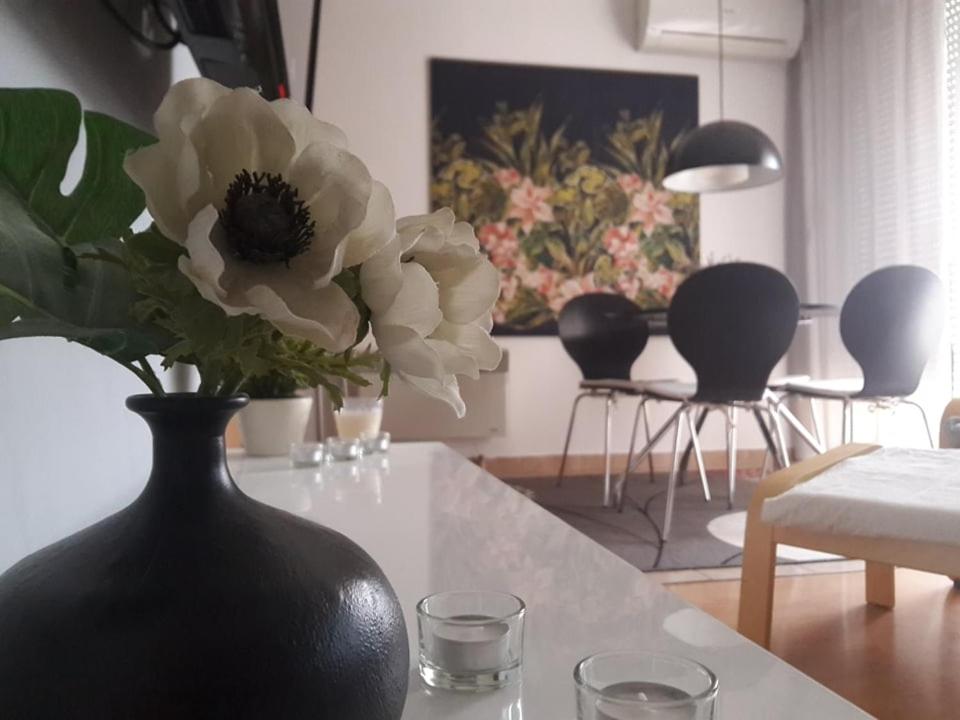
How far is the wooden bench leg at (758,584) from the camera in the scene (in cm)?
154

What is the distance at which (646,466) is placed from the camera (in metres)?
4.52

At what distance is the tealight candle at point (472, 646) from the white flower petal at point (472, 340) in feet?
0.76

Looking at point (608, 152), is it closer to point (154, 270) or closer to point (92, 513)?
point (92, 513)

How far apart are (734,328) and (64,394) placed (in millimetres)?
2258

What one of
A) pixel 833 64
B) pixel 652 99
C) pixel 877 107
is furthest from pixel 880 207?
pixel 652 99

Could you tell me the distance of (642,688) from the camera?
500 millimetres

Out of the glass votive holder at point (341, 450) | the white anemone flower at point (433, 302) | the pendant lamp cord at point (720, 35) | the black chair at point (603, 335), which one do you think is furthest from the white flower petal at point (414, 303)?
the pendant lamp cord at point (720, 35)

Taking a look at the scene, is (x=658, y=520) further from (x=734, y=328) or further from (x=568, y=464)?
(x=568, y=464)

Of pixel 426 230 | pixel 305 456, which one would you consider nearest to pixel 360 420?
pixel 305 456

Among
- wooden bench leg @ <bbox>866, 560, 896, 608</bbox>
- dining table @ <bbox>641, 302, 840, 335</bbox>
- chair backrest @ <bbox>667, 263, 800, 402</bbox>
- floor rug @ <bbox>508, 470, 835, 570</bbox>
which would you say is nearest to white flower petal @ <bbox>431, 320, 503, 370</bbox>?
wooden bench leg @ <bbox>866, 560, 896, 608</bbox>

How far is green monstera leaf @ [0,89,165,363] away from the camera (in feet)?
1.05

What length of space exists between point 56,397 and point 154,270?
0.46 metres

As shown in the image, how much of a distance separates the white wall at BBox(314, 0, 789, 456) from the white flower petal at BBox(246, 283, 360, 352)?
155 inches

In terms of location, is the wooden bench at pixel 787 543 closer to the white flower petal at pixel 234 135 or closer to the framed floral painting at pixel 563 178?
the white flower petal at pixel 234 135
